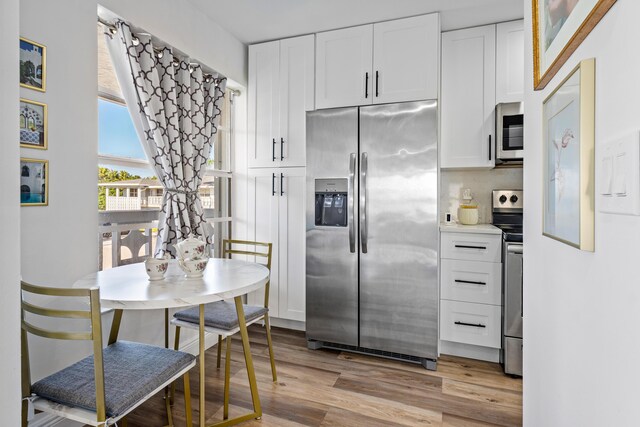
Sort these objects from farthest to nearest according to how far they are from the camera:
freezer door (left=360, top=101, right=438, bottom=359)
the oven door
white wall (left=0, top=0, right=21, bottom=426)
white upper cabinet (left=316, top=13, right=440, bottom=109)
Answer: white upper cabinet (left=316, top=13, right=440, bottom=109) → freezer door (left=360, top=101, right=438, bottom=359) → the oven door → white wall (left=0, top=0, right=21, bottom=426)

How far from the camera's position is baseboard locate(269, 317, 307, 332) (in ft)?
10.7

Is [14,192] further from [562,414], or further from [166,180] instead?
[166,180]

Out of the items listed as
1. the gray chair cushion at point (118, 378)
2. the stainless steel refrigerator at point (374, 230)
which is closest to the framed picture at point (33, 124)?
the gray chair cushion at point (118, 378)

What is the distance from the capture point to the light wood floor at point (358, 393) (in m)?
1.95

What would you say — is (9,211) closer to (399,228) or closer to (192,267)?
(192,267)

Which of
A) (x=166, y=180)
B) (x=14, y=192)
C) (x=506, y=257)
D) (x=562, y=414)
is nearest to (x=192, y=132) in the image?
(x=166, y=180)

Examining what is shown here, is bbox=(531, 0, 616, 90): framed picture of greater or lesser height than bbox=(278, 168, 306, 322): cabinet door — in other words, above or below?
above

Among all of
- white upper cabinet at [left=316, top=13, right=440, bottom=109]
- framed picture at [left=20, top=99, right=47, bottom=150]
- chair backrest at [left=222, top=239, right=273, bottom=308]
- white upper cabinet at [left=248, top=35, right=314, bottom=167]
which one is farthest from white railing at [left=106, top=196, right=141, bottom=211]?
white upper cabinet at [left=316, top=13, right=440, bottom=109]

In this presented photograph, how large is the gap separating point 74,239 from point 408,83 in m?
2.42

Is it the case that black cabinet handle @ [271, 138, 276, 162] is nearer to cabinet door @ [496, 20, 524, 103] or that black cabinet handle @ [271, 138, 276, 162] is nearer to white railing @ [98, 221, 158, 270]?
white railing @ [98, 221, 158, 270]

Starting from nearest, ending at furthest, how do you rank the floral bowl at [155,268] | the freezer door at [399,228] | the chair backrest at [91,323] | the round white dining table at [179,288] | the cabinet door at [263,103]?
the chair backrest at [91,323], the round white dining table at [179,288], the floral bowl at [155,268], the freezer door at [399,228], the cabinet door at [263,103]

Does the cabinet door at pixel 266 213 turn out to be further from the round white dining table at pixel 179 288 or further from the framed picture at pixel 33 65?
the framed picture at pixel 33 65

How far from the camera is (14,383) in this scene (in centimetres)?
62

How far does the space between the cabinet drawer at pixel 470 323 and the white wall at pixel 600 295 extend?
165cm
